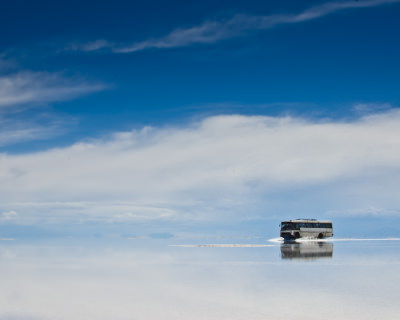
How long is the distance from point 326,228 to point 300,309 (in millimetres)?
77289

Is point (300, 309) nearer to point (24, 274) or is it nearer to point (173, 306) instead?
point (173, 306)

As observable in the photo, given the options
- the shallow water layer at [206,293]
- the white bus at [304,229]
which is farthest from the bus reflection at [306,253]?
the white bus at [304,229]

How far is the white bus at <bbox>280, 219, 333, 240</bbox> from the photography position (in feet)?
284

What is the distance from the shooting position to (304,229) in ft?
284

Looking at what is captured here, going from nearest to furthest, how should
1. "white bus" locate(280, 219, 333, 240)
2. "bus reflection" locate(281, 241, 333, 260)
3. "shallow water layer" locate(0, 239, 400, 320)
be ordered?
"shallow water layer" locate(0, 239, 400, 320)
"bus reflection" locate(281, 241, 333, 260)
"white bus" locate(280, 219, 333, 240)

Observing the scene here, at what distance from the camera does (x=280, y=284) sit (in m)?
25.2

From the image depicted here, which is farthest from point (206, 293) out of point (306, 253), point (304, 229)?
point (304, 229)

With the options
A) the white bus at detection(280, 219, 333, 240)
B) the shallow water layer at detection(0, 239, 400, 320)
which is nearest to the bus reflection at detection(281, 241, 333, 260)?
the shallow water layer at detection(0, 239, 400, 320)

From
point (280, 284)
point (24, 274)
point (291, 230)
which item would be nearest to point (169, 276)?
point (280, 284)

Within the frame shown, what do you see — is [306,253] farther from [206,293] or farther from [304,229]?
[304,229]

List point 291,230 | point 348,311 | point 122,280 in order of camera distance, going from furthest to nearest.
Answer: point 291,230 → point 122,280 → point 348,311

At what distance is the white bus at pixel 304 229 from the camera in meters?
86.4

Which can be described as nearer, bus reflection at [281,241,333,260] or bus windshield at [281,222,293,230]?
bus reflection at [281,241,333,260]

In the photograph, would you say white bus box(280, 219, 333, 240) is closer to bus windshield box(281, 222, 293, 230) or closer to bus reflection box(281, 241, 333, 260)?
bus windshield box(281, 222, 293, 230)
